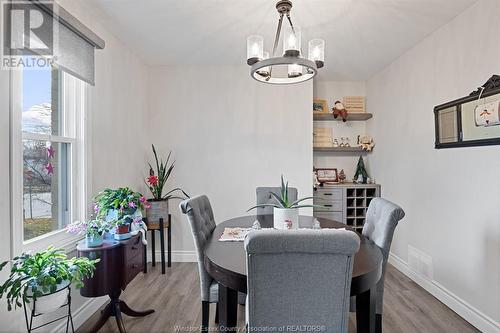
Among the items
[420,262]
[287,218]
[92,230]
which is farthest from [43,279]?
[420,262]

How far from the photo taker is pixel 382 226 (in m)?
1.79

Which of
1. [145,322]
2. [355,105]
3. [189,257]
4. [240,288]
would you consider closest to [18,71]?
[240,288]

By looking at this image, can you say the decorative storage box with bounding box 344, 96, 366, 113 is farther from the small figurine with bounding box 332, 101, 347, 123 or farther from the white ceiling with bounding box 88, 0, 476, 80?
the white ceiling with bounding box 88, 0, 476, 80

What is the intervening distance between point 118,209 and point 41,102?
90cm

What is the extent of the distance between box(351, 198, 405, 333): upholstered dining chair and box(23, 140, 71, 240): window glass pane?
214cm

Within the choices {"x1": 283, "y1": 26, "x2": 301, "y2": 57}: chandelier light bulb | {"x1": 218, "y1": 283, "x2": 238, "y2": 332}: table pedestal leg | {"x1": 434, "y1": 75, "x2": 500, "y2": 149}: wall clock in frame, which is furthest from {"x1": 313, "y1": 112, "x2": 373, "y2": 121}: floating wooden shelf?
{"x1": 218, "y1": 283, "x2": 238, "y2": 332}: table pedestal leg

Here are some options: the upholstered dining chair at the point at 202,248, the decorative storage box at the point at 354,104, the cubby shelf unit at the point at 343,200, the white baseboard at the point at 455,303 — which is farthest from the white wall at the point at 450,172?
the upholstered dining chair at the point at 202,248

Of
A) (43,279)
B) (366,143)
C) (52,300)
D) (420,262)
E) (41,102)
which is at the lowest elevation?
(420,262)

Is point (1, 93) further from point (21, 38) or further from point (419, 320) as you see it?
point (419, 320)

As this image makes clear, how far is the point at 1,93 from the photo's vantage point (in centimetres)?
151

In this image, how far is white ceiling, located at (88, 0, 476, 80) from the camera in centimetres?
222

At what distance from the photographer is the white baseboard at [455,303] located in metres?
2.07

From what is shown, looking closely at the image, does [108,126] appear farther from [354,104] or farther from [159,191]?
[354,104]

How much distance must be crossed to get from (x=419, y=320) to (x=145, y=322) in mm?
2200
